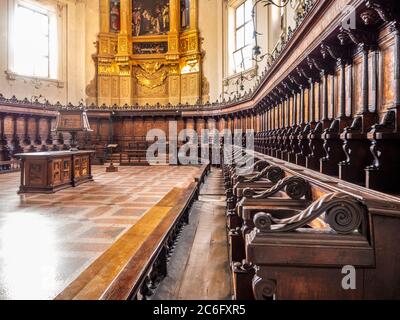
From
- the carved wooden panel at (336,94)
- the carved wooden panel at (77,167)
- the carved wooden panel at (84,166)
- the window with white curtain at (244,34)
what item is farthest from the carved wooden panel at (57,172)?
the window with white curtain at (244,34)

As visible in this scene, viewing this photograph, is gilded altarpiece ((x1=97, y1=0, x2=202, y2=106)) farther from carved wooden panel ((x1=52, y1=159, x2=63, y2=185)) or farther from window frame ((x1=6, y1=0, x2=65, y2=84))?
carved wooden panel ((x1=52, y1=159, x2=63, y2=185))

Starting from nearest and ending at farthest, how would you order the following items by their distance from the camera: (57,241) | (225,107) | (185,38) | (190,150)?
1. (57,241)
2. (225,107)
3. (190,150)
4. (185,38)

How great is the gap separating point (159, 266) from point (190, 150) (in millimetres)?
14212

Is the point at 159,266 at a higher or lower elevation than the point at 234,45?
lower

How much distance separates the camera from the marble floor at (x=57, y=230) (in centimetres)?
300

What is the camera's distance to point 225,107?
15508 mm

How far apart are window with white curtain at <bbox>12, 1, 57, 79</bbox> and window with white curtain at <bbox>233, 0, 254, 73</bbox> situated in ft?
32.5

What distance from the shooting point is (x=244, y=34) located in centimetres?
1697

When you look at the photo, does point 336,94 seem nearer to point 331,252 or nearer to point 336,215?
point 336,215

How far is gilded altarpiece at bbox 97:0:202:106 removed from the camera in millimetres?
20422

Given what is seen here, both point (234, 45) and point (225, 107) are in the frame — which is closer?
point (225, 107)

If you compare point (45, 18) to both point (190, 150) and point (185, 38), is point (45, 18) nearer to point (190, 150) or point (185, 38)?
point (185, 38)

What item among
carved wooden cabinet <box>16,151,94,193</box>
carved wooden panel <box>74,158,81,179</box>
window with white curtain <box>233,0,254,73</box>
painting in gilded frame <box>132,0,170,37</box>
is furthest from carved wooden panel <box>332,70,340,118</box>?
painting in gilded frame <box>132,0,170,37</box>
